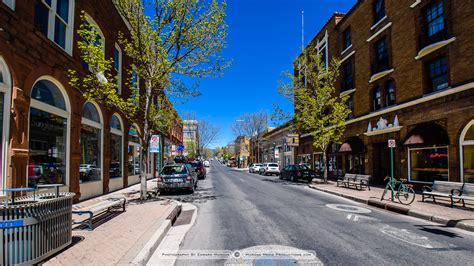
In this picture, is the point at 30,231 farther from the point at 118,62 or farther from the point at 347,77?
the point at 347,77

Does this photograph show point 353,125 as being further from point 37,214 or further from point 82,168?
point 37,214

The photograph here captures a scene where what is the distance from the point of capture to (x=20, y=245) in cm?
452

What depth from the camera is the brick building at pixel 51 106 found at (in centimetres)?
790

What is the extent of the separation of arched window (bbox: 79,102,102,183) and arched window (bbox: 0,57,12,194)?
4627mm

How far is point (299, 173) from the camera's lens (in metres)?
25.6

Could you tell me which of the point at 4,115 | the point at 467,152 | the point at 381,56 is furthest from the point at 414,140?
the point at 4,115

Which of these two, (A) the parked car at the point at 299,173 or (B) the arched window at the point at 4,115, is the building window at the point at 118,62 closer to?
(B) the arched window at the point at 4,115

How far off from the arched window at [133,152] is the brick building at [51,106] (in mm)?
3129

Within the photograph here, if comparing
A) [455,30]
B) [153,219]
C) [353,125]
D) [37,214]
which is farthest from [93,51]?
[353,125]

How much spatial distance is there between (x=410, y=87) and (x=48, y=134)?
17824mm

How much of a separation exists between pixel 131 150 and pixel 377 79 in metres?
17.2

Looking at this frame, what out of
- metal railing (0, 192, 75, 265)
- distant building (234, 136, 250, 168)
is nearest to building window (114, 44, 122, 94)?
metal railing (0, 192, 75, 265)

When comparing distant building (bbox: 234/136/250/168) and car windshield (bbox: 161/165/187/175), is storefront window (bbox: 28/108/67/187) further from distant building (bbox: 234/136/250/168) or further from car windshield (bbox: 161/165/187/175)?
distant building (bbox: 234/136/250/168)

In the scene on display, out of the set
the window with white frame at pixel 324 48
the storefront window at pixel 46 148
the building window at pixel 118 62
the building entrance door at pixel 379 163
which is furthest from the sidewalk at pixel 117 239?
the window with white frame at pixel 324 48
